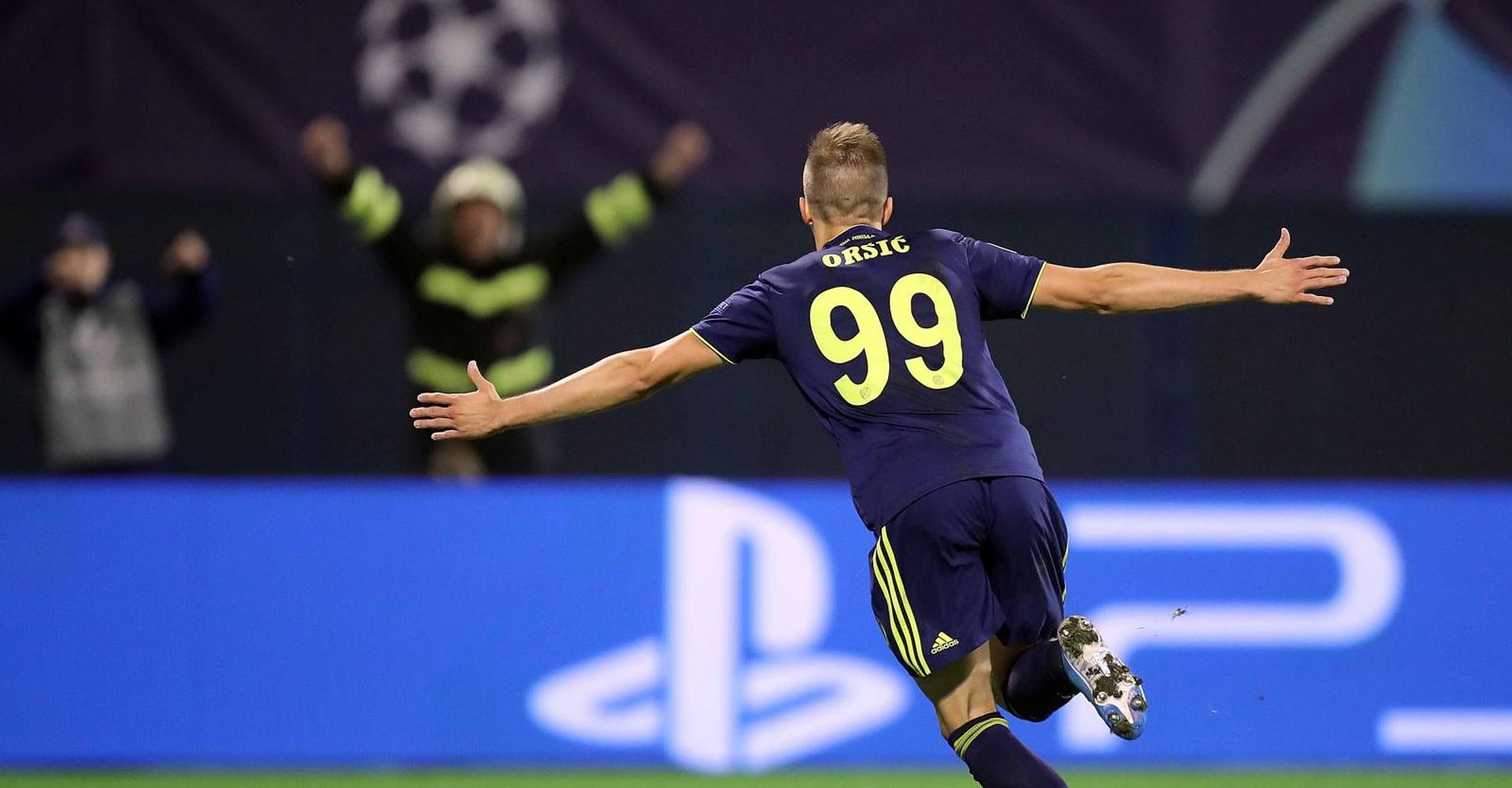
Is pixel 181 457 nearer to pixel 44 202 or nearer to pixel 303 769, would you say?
pixel 44 202

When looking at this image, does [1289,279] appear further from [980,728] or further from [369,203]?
[369,203]

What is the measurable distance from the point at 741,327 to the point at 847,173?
507 millimetres

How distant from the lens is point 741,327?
211 inches

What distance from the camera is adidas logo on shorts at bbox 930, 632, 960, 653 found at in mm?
5234

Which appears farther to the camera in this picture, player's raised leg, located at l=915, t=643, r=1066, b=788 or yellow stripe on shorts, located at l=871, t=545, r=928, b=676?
yellow stripe on shorts, located at l=871, t=545, r=928, b=676

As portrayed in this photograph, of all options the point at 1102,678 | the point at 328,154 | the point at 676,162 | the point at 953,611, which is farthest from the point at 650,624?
the point at 1102,678

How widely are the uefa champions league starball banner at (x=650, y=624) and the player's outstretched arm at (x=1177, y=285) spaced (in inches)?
124

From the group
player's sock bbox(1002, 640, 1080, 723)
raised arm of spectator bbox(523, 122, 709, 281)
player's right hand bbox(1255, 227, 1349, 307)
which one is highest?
raised arm of spectator bbox(523, 122, 709, 281)

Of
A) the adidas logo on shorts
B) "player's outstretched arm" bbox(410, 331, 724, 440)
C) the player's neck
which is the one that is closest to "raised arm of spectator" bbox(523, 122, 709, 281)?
the player's neck

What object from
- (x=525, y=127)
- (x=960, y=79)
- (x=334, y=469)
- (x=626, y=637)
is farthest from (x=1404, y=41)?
(x=334, y=469)

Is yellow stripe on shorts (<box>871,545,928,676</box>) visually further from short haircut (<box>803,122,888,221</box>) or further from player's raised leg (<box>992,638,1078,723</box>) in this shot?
short haircut (<box>803,122,888,221</box>)

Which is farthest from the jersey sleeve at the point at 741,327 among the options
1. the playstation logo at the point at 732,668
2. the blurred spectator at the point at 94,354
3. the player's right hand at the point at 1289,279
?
the blurred spectator at the point at 94,354

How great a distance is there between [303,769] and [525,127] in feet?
12.9

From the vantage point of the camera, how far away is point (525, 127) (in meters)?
10.8
